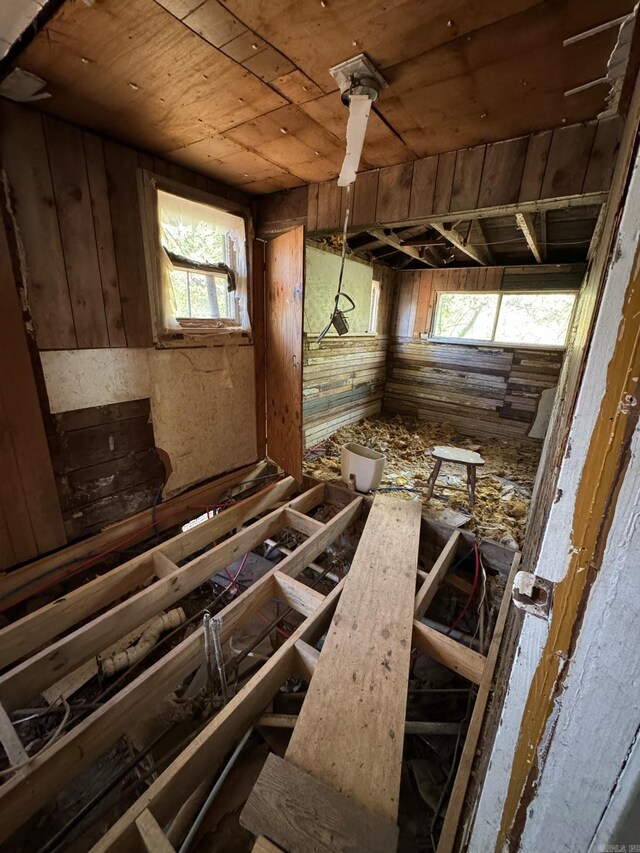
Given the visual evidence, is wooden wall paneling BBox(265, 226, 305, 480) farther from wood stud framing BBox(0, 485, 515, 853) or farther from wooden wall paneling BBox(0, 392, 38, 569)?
wooden wall paneling BBox(0, 392, 38, 569)

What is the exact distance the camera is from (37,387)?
1.99m

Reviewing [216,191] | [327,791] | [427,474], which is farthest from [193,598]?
[216,191]

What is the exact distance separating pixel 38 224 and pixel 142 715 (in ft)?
8.42

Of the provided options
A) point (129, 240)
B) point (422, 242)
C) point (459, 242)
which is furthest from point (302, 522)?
point (422, 242)

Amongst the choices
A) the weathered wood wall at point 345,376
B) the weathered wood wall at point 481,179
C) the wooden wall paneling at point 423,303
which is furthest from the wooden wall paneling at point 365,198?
the wooden wall paneling at point 423,303

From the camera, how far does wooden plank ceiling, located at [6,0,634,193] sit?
1110 millimetres

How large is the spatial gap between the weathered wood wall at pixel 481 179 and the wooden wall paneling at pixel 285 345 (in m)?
0.39

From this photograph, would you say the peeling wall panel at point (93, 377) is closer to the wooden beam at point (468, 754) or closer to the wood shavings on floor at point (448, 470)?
the wood shavings on floor at point (448, 470)

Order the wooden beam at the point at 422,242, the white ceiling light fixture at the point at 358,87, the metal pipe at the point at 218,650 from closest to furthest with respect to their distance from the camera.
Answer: the white ceiling light fixture at the point at 358,87 < the metal pipe at the point at 218,650 < the wooden beam at the point at 422,242

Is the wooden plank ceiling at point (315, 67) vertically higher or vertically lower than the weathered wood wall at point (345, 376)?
higher

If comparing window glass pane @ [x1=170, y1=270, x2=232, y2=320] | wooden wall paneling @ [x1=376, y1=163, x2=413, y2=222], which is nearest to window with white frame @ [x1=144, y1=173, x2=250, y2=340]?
window glass pane @ [x1=170, y1=270, x2=232, y2=320]

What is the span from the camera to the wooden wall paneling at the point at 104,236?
2027 millimetres

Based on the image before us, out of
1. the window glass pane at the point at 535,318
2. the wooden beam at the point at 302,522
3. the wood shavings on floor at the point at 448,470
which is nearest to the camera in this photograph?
the wooden beam at the point at 302,522

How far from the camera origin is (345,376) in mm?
5410
